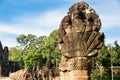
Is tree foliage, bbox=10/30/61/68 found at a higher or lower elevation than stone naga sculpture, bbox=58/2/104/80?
higher

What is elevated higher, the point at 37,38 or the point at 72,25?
the point at 37,38

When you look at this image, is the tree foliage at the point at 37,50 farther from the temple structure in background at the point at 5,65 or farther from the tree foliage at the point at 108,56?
the tree foliage at the point at 108,56

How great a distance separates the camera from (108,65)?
207ft

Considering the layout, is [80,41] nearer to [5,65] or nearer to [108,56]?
[108,56]

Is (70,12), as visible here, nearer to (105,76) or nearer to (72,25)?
(72,25)

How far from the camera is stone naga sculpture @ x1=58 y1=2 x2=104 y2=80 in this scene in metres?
10.1

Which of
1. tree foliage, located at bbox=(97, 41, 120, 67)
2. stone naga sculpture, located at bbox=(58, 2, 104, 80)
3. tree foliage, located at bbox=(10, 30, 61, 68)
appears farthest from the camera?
tree foliage, located at bbox=(10, 30, 61, 68)

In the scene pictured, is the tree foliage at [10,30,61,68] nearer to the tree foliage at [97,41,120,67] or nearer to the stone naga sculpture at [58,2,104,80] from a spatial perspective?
the tree foliage at [97,41,120,67]

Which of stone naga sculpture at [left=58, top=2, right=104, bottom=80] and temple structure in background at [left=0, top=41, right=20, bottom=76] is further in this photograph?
temple structure in background at [left=0, top=41, right=20, bottom=76]

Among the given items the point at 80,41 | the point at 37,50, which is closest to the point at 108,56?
the point at 37,50

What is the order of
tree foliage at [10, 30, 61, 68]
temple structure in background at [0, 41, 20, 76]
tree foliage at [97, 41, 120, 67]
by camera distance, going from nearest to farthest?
tree foliage at [97, 41, 120, 67]
temple structure in background at [0, 41, 20, 76]
tree foliage at [10, 30, 61, 68]

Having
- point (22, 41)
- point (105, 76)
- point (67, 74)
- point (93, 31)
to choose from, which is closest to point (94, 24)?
point (93, 31)

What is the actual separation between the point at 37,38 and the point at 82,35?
80943 mm

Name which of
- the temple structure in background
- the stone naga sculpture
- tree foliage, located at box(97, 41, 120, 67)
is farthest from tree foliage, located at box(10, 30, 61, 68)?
the stone naga sculpture
